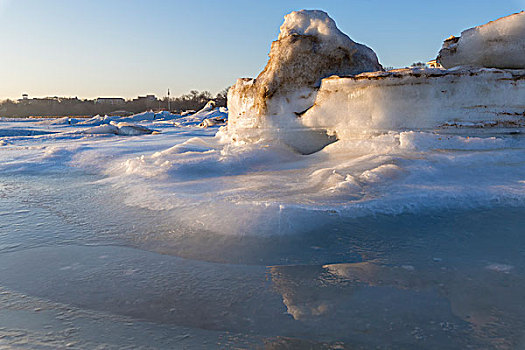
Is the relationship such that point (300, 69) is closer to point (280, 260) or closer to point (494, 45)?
point (494, 45)

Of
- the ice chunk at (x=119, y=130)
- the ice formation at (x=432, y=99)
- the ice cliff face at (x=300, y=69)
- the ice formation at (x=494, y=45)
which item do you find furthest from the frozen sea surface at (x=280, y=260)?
the ice chunk at (x=119, y=130)

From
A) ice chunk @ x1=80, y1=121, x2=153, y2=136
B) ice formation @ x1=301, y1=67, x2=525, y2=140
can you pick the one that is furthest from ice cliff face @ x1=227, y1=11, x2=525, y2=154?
ice chunk @ x1=80, y1=121, x2=153, y2=136

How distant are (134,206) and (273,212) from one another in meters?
0.94

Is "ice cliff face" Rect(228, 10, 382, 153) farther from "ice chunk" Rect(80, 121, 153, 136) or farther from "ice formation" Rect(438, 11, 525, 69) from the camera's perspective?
"ice chunk" Rect(80, 121, 153, 136)

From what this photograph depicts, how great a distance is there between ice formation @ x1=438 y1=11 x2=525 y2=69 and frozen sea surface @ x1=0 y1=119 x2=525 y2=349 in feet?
3.60

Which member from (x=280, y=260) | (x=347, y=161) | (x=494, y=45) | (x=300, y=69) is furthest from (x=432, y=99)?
(x=280, y=260)

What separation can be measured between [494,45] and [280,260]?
3386 mm

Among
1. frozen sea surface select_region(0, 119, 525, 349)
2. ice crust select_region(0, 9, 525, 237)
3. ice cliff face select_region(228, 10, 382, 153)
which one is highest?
ice cliff face select_region(228, 10, 382, 153)

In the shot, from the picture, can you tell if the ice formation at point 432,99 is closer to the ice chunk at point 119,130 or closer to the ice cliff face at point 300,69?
the ice cliff face at point 300,69

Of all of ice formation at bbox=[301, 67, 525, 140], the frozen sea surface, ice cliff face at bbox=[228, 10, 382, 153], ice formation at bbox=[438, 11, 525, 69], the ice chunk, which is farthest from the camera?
the ice chunk

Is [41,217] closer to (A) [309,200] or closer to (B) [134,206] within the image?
(B) [134,206]

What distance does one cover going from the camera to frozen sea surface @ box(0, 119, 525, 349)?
3.38 feet

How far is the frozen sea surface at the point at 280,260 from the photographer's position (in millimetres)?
1031

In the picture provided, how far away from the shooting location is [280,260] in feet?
4.95
